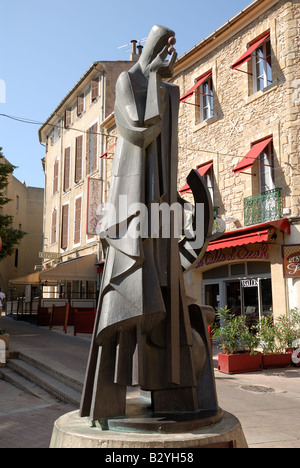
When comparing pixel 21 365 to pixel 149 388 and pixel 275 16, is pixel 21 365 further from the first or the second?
pixel 275 16

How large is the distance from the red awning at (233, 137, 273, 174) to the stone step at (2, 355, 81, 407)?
7.85 meters

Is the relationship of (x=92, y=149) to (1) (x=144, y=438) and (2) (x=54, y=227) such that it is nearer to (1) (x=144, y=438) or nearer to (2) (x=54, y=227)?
(2) (x=54, y=227)

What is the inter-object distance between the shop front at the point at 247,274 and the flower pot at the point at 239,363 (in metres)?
2.82

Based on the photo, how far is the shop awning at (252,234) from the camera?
1200 cm

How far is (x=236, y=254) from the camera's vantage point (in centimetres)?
1387

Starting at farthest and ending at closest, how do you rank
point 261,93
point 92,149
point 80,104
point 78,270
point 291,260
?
point 80,104 < point 92,149 < point 78,270 < point 261,93 < point 291,260

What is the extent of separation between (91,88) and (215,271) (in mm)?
13529

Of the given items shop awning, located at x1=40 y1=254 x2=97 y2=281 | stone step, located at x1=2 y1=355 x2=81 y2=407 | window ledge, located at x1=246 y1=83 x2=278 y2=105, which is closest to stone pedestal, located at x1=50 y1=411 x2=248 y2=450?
stone step, located at x1=2 y1=355 x2=81 y2=407

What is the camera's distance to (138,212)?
296 centimetres

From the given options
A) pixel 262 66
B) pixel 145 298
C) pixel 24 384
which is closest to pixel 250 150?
pixel 262 66

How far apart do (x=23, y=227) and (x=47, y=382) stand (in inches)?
1341

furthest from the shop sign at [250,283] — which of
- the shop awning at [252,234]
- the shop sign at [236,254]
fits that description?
the shop awning at [252,234]

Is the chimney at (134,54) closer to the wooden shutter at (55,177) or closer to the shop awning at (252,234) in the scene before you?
the wooden shutter at (55,177)
